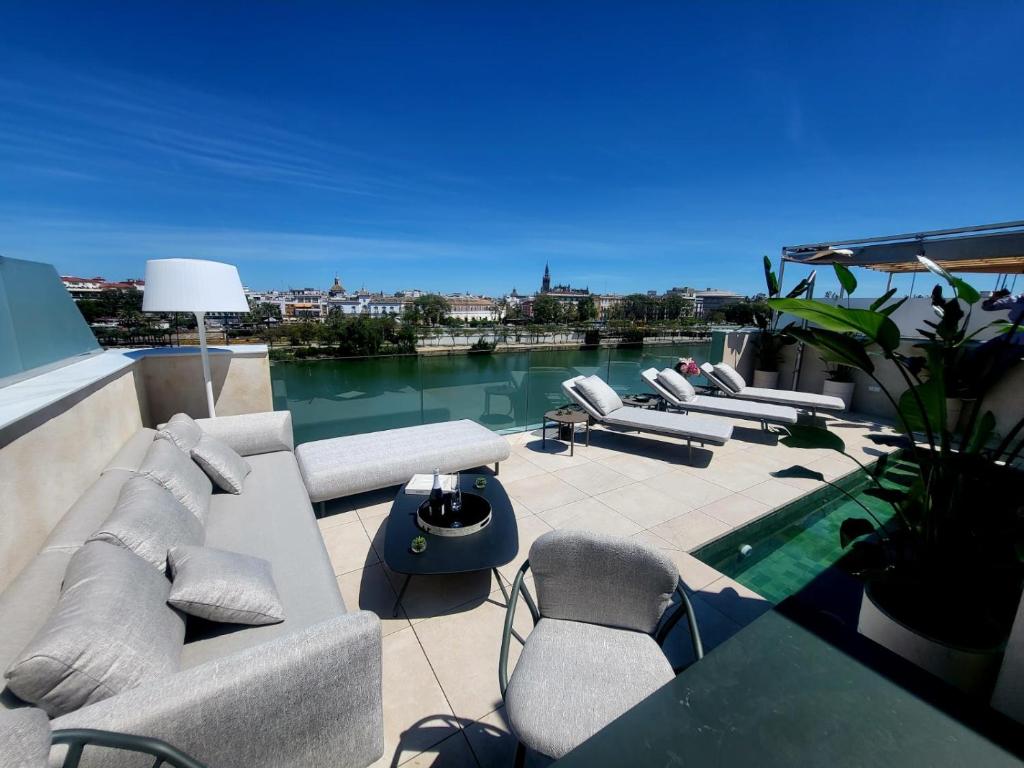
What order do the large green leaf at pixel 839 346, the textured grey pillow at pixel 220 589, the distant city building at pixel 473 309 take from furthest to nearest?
the distant city building at pixel 473 309 → the large green leaf at pixel 839 346 → the textured grey pillow at pixel 220 589

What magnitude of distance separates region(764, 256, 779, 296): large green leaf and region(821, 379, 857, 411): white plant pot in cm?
189

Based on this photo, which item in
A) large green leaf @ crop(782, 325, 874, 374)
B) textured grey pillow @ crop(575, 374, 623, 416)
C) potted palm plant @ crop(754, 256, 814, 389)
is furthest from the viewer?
potted palm plant @ crop(754, 256, 814, 389)

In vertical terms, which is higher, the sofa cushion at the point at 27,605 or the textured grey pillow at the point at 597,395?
the sofa cushion at the point at 27,605

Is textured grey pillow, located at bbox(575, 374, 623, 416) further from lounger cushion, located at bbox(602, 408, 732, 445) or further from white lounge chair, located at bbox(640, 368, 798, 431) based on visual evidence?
white lounge chair, located at bbox(640, 368, 798, 431)

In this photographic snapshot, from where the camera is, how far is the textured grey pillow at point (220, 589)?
135cm

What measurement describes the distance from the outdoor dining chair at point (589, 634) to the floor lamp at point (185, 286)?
3.43 m

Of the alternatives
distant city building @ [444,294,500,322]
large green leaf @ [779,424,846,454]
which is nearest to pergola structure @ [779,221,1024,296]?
large green leaf @ [779,424,846,454]

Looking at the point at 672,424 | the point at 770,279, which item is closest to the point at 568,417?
the point at 672,424

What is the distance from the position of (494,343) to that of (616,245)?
94.0 feet

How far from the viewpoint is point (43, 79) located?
6.08 m

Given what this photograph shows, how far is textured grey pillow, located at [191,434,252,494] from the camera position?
2488mm

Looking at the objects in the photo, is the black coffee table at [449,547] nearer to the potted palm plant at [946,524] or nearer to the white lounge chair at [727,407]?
the potted palm plant at [946,524]

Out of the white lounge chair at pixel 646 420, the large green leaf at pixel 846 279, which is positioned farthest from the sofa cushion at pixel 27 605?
the white lounge chair at pixel 646 420

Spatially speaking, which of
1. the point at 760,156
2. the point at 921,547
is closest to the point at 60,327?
the point at 921,547
